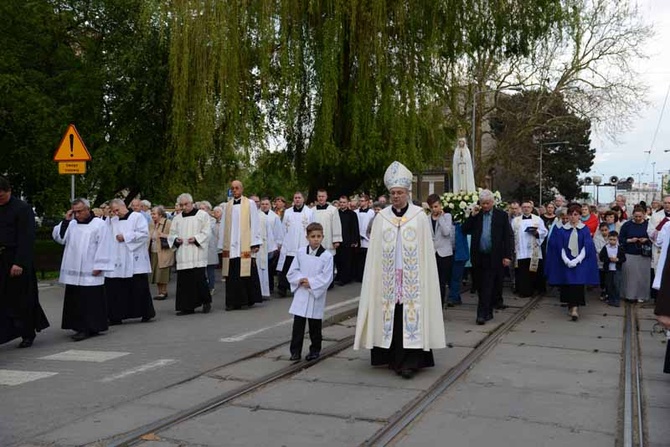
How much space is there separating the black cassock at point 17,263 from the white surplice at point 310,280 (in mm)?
3490

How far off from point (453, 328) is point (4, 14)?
45.8ft

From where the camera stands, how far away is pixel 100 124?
19.9m

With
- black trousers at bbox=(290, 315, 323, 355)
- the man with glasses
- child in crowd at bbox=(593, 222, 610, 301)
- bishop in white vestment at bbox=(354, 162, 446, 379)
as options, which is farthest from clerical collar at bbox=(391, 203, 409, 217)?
child in crowd at bbox=(593, 222, 610, 301)

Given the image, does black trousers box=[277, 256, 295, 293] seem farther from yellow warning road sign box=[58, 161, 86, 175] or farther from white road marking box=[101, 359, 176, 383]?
white road marking box=[101, 359, 176, 383]

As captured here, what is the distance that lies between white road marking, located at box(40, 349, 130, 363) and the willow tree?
1074 centimetres

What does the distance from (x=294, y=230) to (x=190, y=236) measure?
9.52 ft

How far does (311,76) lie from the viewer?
19594 millimetres

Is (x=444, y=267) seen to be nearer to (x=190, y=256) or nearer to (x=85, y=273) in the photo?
(x=190, y=256)

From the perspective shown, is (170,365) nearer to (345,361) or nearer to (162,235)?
(345,361)

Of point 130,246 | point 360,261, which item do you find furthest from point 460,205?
point 130,246

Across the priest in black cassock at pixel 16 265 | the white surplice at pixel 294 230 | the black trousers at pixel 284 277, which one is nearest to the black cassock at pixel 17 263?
the priest in black cassock at pixel 16 265

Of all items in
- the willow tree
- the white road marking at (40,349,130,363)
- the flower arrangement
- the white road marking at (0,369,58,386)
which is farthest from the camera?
the willow tree

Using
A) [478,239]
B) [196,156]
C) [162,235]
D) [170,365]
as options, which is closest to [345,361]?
[170,365]

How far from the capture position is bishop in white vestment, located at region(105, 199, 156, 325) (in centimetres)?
1144
